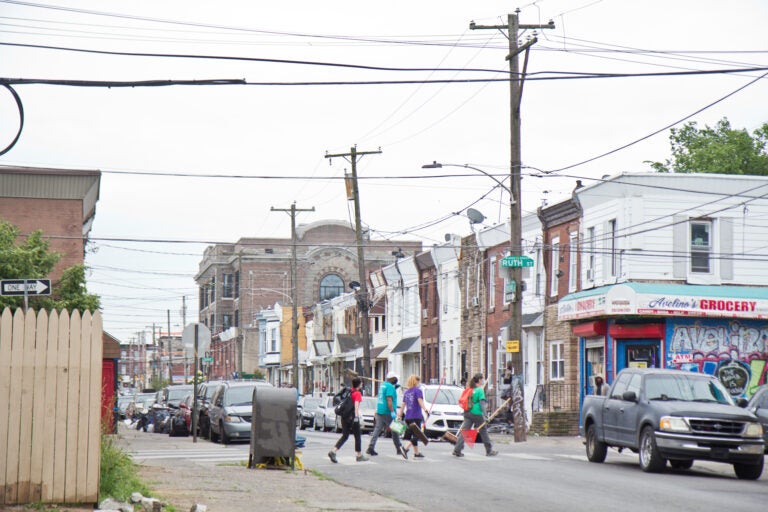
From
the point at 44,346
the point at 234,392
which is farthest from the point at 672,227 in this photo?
the point at 44,346

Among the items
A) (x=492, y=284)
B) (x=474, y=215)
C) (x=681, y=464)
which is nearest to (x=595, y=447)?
(x=681, y=464)

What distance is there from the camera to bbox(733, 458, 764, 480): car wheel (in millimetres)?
19359

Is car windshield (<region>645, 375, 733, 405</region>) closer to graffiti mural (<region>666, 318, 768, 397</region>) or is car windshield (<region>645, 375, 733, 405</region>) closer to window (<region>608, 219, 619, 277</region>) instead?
graffiti mural (<region>666, 318, 768, 397</region>)

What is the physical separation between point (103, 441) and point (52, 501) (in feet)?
11.1

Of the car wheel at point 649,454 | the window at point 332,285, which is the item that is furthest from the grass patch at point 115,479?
the window at point 332,285

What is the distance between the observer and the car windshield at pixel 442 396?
35.2m

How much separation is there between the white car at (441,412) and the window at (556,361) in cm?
761

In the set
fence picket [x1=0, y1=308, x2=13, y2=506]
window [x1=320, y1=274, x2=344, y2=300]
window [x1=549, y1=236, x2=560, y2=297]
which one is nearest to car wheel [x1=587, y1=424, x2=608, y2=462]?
fence picket [x1=0, y1=308, x2=13, y2=506]

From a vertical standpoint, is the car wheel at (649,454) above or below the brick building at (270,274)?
below

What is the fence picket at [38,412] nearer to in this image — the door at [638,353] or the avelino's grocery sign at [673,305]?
the avelino's grocery sign at [673,305]

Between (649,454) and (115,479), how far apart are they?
377 inches

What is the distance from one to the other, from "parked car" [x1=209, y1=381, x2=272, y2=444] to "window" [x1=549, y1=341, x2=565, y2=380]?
14263 millimetres

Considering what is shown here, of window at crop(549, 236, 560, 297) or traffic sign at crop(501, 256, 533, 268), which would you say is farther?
window at crop(549, 236, 560, 297)

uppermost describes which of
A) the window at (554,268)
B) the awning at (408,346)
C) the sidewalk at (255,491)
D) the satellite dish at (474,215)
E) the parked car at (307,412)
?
the satellite dish at (474,215)
